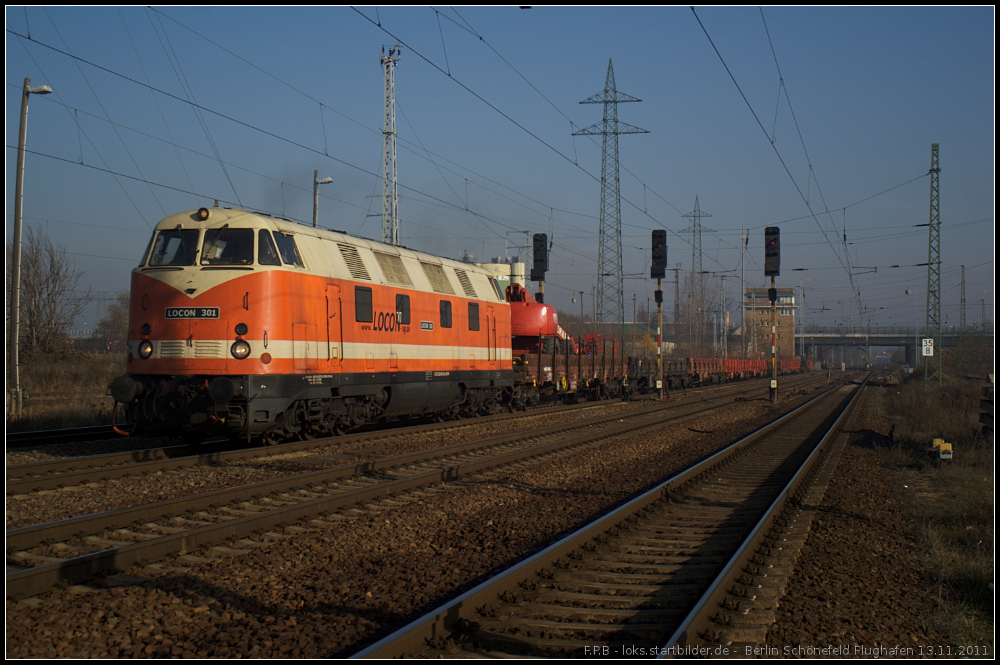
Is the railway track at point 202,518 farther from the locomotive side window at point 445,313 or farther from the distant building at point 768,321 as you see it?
the distant building at point 768,321

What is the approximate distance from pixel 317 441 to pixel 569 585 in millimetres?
8605

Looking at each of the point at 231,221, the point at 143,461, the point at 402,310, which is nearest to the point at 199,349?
the point at 143,461

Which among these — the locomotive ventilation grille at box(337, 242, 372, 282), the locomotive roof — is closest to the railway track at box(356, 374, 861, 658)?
the locomotive ventilation grille at box(337, 242, 372, 282)

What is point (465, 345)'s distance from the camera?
18203mm

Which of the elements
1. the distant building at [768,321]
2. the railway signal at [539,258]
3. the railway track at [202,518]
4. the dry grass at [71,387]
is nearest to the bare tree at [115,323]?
the dry grass at [71,387]

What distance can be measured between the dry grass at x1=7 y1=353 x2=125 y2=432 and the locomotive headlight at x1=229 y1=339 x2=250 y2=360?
8.67m

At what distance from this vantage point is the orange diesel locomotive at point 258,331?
11.5m

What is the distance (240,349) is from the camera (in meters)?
11.6

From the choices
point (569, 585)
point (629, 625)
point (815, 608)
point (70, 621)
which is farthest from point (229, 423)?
point (815, 608)

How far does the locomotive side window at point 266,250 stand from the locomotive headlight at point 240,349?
138 cm

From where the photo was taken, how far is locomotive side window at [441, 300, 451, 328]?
1714 cm

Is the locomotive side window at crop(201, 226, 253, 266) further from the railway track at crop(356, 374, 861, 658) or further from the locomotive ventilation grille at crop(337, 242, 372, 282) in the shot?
the railway track at crop(356, 374, 861, 658)

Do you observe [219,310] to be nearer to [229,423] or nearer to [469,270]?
[229,423]

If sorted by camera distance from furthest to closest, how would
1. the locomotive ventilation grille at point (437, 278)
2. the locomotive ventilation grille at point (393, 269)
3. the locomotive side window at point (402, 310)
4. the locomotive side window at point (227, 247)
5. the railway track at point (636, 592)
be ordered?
the locomotive ventilation grille at point (437, 278), the locomotive side window at point (402, 310), the locomotive ventilation grille at point (393, 269), the locomotive side window at point (227, 247), the railway track at point (636, 592)
